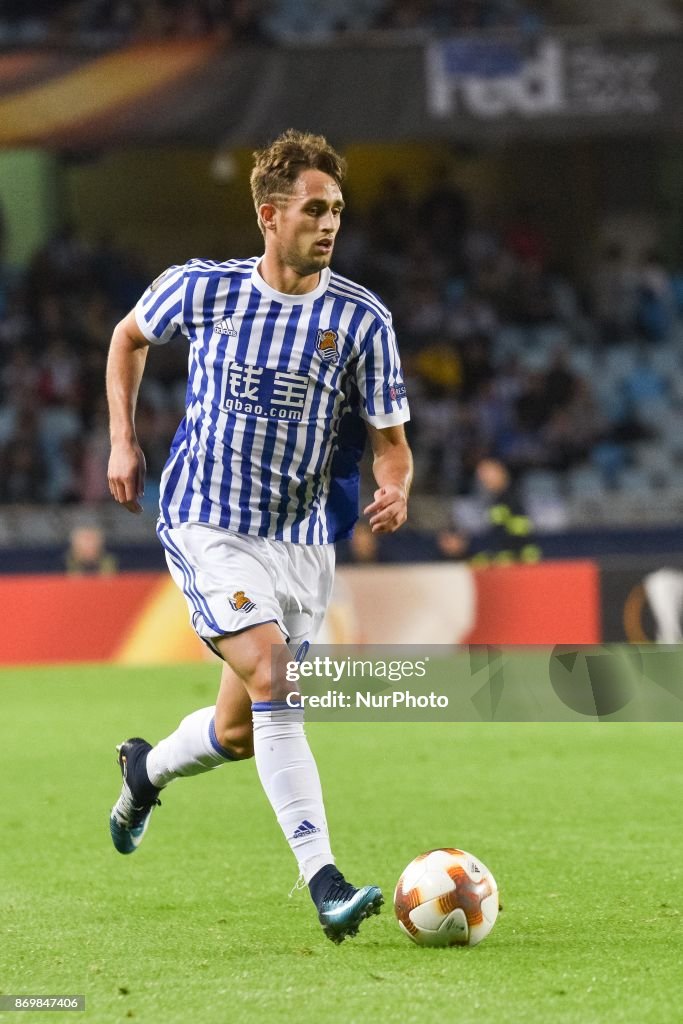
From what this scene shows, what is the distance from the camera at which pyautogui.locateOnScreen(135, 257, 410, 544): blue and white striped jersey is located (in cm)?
479

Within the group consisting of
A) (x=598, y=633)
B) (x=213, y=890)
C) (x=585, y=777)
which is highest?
(x=213, y=890)

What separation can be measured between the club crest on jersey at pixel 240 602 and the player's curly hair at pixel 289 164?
107 cm

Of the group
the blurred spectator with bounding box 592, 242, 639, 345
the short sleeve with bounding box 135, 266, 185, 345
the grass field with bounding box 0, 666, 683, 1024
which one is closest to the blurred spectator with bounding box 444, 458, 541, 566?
the grass field with bounding box 0, 666, 683, 1024

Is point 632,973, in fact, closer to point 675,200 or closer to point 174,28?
point 174,28

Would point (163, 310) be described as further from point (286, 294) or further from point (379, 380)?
point (379, 380)

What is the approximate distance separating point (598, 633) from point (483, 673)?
795 centimetres

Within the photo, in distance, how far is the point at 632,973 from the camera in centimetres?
407

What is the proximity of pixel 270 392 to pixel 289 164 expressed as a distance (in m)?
0.62

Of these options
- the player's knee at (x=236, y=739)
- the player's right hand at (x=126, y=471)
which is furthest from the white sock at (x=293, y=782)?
the player's right hand at (x=126, y=471)

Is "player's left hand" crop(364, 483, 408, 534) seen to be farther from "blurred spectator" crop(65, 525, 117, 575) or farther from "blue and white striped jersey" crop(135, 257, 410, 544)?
"blurred spectator" crop(65, 525, 117, 575)

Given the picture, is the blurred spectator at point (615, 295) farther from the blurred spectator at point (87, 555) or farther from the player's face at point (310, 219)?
the player's face at point (310, 219)

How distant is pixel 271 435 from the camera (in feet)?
15.8

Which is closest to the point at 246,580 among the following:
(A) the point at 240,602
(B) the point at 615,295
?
(A) the point at 240,602

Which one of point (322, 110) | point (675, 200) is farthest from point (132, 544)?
point (675, 200)
